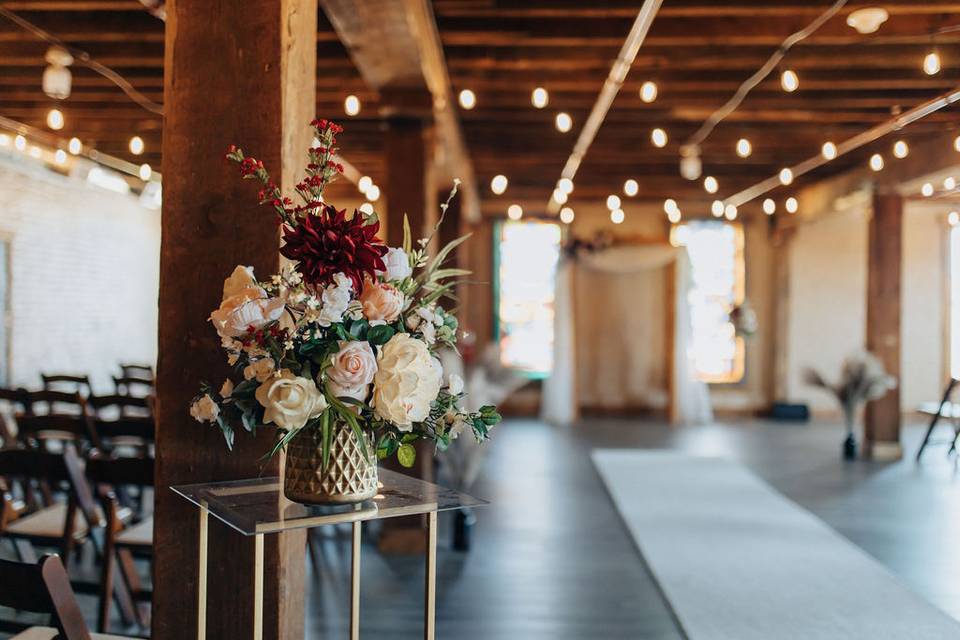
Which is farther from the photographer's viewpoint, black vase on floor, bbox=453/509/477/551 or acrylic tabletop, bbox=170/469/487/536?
black vase on floor, bbox=453/509/477/551

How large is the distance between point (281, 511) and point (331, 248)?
58cm

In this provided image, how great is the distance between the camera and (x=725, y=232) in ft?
43.1

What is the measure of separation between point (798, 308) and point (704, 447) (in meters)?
3.92

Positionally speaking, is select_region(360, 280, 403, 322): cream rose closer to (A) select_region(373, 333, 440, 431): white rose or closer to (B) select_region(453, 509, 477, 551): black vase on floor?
(A) select_region(373, 333, 440, 431): white rose

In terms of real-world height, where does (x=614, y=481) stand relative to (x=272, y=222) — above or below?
below

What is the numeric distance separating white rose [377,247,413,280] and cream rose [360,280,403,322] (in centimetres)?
6

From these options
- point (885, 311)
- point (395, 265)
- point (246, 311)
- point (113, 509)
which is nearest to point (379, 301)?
point (395, 265)

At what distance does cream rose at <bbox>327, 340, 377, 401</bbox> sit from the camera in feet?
5.57

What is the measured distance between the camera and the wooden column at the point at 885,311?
9125mm

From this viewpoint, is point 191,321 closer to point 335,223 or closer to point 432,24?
point 335,223

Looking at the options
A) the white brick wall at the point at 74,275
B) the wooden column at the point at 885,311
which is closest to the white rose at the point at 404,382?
the white brick wall at the point at 74,275

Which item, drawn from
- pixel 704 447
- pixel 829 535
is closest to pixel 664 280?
pixel 704 447

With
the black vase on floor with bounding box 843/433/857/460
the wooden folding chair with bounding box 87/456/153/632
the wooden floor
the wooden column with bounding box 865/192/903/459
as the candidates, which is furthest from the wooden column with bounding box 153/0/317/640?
the wooden column with bounding box 865/192/903/459

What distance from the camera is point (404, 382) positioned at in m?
1.73
